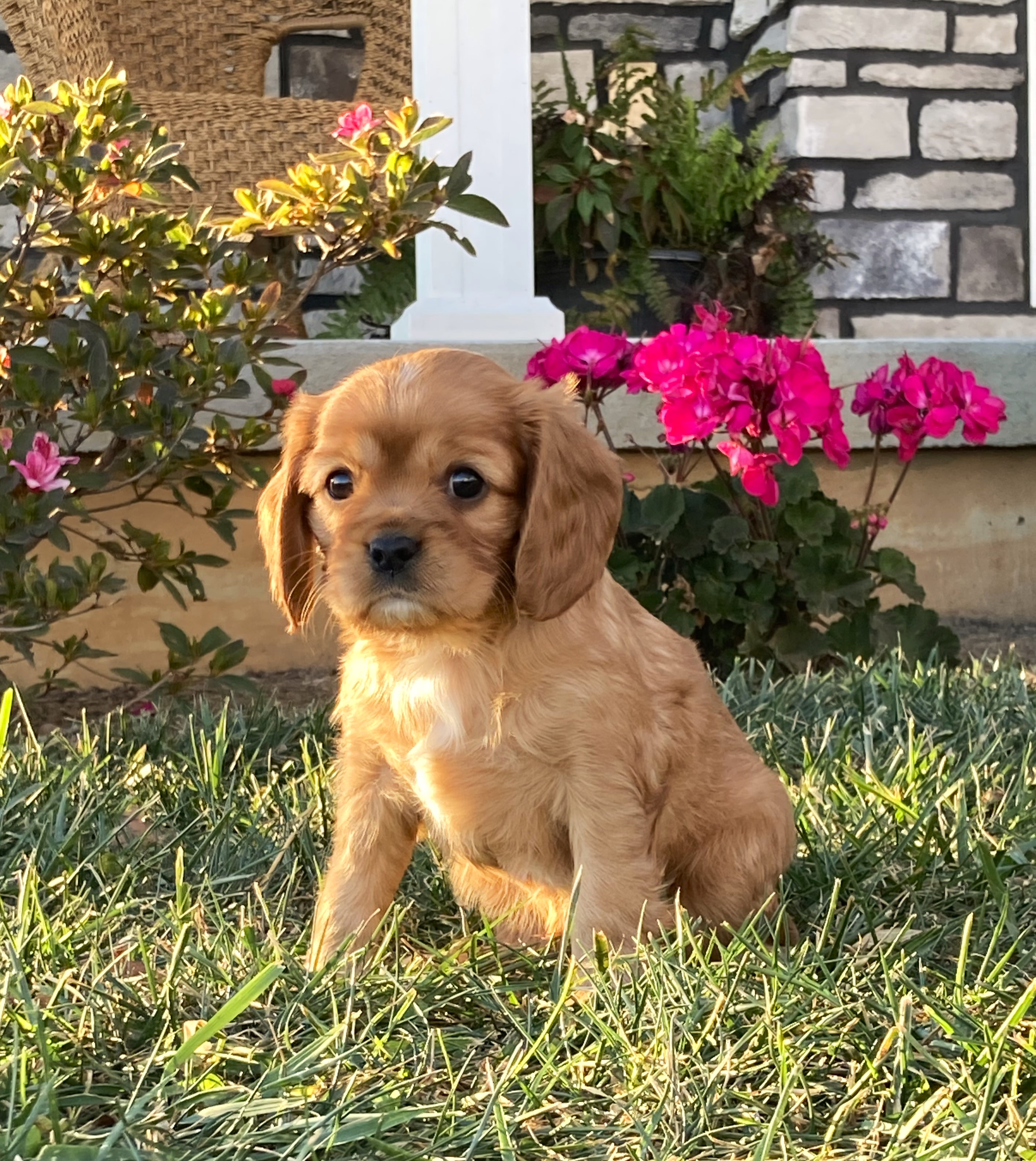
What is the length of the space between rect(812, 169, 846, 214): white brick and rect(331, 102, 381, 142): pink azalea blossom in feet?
11.9

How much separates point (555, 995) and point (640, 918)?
0.18 metres

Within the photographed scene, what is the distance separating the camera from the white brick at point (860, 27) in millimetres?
6766

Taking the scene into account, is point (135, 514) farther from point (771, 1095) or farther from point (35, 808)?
point (771, 1095)

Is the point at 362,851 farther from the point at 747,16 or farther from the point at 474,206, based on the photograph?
the point at 747,16

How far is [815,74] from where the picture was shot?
6801mm

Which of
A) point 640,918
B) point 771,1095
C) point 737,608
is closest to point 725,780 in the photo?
point 640,918

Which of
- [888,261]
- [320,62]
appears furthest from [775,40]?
[320,62]

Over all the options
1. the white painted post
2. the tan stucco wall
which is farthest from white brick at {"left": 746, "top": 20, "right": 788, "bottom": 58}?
the tan stucco wall

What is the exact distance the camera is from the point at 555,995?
2141mm

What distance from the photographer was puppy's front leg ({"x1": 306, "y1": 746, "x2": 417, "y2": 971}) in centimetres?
239

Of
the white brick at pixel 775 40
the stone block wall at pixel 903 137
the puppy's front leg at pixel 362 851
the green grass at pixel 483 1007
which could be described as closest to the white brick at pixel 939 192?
the stone block wall at pixel 903 137

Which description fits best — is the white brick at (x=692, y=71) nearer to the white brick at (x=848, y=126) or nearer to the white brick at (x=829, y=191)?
the white brick at (x=848, y=126)

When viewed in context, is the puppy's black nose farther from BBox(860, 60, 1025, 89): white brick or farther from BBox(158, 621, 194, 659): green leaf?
BBox(860, 60, 1025, 89): white brick

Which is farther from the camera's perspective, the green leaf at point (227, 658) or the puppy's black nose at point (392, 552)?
the green leaf at point (227, 658)
